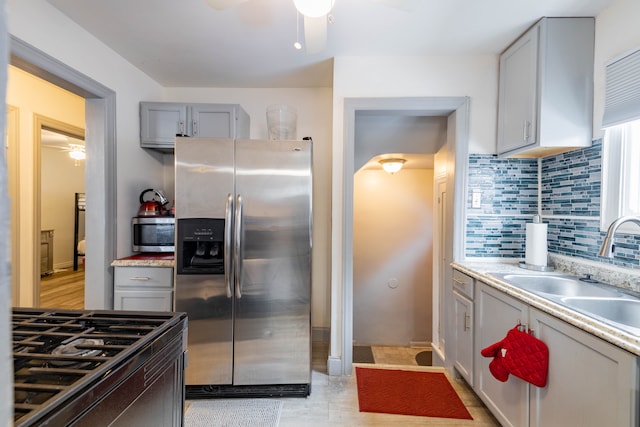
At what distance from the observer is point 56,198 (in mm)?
5332

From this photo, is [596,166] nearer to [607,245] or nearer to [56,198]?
[607,245]

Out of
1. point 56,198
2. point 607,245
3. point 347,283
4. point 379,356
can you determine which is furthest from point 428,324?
point 56,198

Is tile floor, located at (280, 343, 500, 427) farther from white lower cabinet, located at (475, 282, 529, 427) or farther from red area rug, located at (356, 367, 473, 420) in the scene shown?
white lower cabinet, located at (475, 282, 529, 427)

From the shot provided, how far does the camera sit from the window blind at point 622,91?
1.53 metres

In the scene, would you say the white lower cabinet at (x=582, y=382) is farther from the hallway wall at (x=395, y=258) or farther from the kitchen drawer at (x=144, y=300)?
the hallway wall at (x=395, y=258)

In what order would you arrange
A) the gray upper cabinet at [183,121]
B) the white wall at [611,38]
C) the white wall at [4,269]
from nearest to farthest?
the white wall at [4,269] < the white wall at [611,38] < the gray upper cabinet at [183,121]

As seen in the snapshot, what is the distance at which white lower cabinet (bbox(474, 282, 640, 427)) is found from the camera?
3.23ft

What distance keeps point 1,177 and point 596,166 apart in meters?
2.50

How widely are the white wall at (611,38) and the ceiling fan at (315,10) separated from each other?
1299 millimetres

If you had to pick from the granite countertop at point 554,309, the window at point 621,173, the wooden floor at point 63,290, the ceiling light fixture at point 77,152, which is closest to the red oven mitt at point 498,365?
the granite countertop at point 554,309

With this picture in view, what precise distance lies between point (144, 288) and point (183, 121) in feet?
4.64

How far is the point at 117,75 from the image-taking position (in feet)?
7.66

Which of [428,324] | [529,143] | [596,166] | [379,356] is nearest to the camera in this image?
[596,166]

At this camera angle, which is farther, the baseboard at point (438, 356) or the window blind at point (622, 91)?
the baseboard at point (438, 356)
